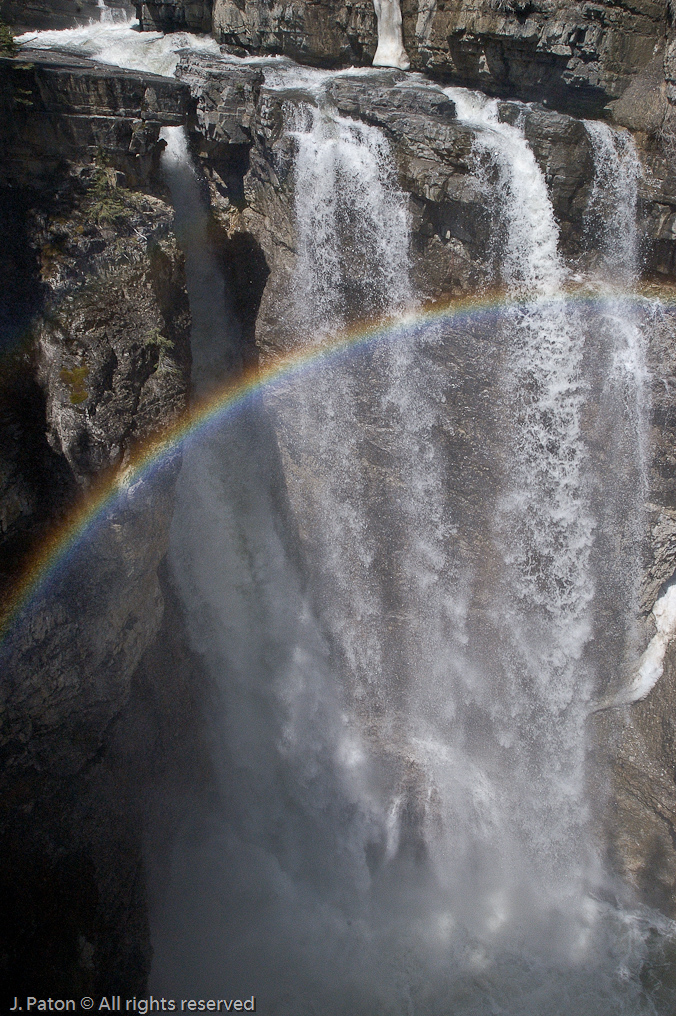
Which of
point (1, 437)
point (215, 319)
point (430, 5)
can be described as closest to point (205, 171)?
point (215, 319)

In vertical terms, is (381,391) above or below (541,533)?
above

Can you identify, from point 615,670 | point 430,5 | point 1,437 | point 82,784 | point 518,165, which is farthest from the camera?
point 615,670

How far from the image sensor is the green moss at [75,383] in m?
9.28

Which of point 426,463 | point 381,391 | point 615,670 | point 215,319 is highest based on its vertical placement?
point 215,319

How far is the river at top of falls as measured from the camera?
38.3 feet

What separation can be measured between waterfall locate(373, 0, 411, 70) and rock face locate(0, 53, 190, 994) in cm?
542

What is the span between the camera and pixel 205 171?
12.8m

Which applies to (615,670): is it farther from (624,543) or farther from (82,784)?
(82,784)

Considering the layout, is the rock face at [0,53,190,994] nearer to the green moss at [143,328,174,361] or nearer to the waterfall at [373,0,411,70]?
the green moss at [143,328,174,361]

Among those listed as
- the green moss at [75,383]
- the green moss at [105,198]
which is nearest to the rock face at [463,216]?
the green moss at [105,198]

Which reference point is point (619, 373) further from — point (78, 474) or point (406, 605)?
point (78, 474)

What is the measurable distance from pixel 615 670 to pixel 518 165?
10.2 m

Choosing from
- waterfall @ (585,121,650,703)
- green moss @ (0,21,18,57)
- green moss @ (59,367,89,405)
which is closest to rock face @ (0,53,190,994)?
green moss @ (59,367,89,405)

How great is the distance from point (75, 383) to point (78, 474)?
4.37 feet
